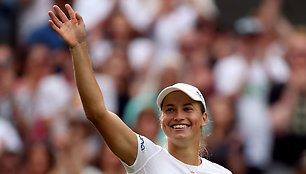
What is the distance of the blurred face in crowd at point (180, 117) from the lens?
12.7 ft

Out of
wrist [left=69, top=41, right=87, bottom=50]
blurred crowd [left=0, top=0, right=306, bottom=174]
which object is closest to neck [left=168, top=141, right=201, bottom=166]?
wrist [left=69, top=41, right=87, bottom=50]

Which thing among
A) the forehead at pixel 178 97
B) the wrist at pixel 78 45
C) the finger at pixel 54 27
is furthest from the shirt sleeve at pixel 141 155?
the finger at pixel 54 27

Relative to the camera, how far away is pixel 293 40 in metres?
8.95

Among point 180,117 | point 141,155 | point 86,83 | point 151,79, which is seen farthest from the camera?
point 151,79

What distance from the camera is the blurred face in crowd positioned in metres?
3.86

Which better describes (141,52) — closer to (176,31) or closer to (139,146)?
(176,31)

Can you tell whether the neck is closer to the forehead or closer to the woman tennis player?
the woman tennis player

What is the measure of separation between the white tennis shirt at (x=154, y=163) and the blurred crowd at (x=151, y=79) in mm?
3311

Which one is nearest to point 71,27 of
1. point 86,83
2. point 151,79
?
point 86,83

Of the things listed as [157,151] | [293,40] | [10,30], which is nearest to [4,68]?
[10,30]

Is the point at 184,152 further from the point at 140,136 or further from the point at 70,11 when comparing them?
the point at 70,11

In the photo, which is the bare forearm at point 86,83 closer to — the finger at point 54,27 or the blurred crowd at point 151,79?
the finger at point 54,27

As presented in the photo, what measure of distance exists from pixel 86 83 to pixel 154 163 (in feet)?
2.09

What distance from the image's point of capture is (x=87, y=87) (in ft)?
11.3
